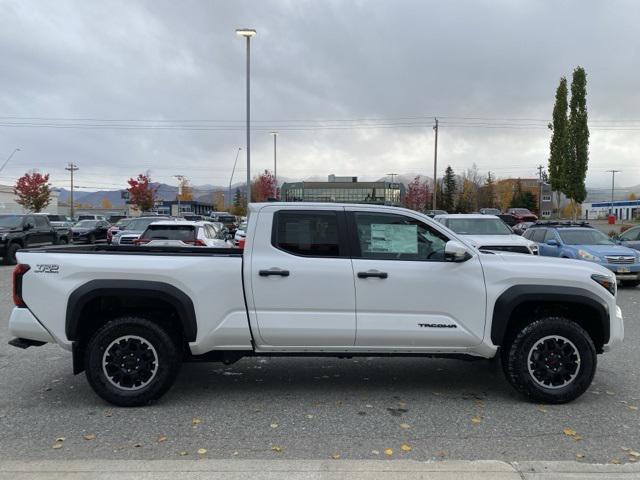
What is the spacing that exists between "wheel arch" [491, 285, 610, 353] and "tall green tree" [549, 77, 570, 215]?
116ft

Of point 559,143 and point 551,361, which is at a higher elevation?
point 559,143

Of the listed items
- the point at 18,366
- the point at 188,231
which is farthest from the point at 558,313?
the point at 188,231

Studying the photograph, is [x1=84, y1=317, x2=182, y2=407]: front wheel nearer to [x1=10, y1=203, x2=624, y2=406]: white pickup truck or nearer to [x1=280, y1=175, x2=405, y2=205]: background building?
[x1=10, y1=203, x2=624, y2=406]: white pickup truck

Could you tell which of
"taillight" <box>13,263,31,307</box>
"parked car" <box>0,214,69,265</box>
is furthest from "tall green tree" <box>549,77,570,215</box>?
"taillight" <box>13,263,31,307</box>

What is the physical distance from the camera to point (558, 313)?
5.32 metres

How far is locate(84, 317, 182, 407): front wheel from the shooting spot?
490cm

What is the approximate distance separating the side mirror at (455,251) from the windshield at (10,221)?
18319 mm

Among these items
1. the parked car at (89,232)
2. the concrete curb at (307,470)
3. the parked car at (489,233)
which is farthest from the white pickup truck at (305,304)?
the parked car at (89,232)

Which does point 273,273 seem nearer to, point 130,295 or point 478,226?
point 130,295

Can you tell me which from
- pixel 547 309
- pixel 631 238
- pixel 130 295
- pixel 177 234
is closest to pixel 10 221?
pixel 177 234

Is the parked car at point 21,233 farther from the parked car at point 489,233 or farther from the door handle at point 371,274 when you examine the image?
the door handle at point 371,274

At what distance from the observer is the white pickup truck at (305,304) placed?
4.91 meters

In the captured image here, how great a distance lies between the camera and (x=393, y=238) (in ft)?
17.0

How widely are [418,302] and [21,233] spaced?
17.9 m
